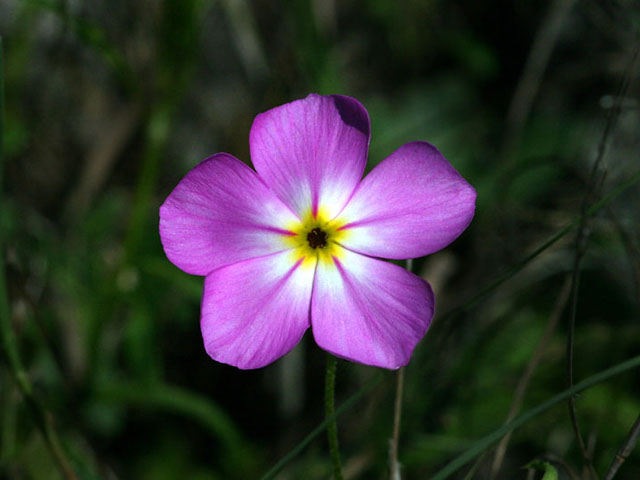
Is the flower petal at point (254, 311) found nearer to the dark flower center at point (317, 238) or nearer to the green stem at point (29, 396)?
the dark flower center at point (317, 238)

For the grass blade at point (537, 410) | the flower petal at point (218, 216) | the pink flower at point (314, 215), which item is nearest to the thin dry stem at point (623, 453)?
the grass blade at point (537, 410)

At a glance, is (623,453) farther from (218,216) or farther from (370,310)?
(218,216)

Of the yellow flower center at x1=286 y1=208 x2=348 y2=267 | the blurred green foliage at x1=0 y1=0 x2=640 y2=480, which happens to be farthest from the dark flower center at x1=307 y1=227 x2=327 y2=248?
the blurred green foliage at x1=0 y1=0 x2=640 y2=480

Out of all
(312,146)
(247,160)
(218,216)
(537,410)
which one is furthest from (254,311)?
(247,160)

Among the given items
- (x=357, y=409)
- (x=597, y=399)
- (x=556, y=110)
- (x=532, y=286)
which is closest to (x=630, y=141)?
(x=556, y=110)

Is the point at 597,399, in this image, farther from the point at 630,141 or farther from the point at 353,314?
the point at 353,314

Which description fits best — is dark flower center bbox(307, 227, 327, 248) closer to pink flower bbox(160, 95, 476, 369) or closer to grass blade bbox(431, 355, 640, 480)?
pink flower bbox(160, 95, 476, 369)
